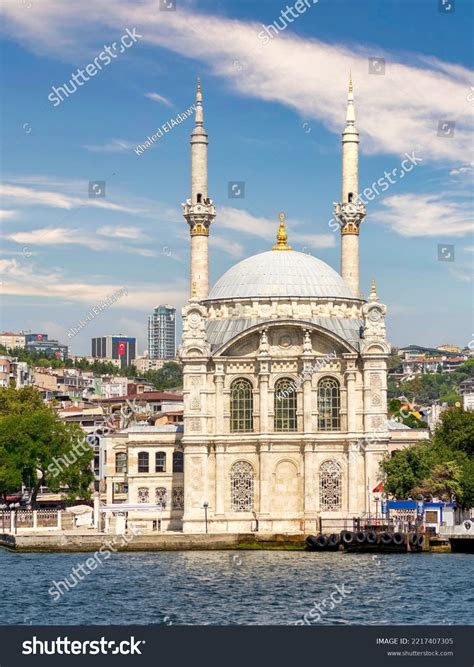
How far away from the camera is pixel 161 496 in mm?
101312

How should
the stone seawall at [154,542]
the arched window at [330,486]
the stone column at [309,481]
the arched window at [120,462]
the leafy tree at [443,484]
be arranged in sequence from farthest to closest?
the arched window at [120,462], the arched window at [330,486], the stone column at [309,481], the leafy tree at [443,484], the stone seawall at [154,542]

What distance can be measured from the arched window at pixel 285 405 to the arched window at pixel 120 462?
1837cm

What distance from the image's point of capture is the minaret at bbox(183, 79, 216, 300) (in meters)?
Answer: 102

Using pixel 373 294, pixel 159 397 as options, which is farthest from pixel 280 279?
pixel 159 397

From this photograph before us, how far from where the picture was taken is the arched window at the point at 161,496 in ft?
332

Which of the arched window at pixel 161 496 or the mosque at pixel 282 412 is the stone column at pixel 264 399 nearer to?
the mosque at pixel 282 412

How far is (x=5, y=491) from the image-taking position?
113 m

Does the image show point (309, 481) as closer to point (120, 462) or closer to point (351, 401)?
point (351, 401)

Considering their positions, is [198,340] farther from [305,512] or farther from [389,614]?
[389,614]

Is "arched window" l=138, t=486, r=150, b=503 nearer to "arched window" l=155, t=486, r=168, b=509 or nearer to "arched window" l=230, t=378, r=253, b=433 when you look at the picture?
"arched window" l=155, t=486, r=168, b=509

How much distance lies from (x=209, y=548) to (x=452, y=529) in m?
11.7

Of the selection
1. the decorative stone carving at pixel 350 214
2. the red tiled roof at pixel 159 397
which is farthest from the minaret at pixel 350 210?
the red tiled roof at pixel 159 397

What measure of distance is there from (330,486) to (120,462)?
20470mm
